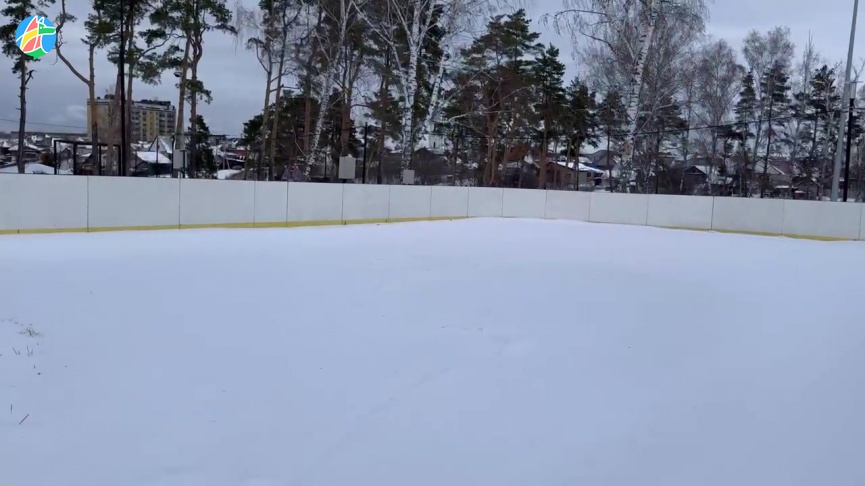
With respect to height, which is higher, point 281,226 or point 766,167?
point 766,167

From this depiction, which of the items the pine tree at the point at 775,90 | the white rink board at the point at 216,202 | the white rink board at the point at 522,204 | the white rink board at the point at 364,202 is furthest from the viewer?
the pine tree at the point at 775,90

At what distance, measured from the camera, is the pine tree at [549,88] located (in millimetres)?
33250

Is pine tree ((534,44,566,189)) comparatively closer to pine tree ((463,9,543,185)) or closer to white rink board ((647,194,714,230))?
pine tree ((463,9,543,185))

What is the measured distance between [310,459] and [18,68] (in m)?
24.4

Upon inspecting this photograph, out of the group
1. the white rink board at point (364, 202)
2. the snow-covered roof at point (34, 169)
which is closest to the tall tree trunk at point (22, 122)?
the snow-covered roof at point (34, 169)

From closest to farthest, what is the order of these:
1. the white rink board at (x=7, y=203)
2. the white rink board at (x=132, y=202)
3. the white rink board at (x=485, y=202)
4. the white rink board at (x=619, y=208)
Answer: the white rink board at (x=7, y=203) < the white rink board at (x=132, y=202) < the white rink board at (x=619, y=208) < the white rink board at (x=485, y=202)

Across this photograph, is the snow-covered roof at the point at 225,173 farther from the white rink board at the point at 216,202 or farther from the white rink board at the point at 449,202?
the white rink board at the point at 449,202

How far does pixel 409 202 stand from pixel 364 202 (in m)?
1.46

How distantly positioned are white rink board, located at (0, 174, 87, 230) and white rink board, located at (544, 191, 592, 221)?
39.6 ft

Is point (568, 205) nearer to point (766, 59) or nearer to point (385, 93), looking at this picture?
point (385, 93)

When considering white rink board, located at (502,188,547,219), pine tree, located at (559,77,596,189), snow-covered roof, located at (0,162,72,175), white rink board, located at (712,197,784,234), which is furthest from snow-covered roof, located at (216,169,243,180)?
pine tree, located at (559,77,596,189)

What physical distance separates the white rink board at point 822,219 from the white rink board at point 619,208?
351cm

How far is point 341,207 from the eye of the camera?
17.2 metres

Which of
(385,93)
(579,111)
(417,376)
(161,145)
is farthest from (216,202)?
(579,111)
